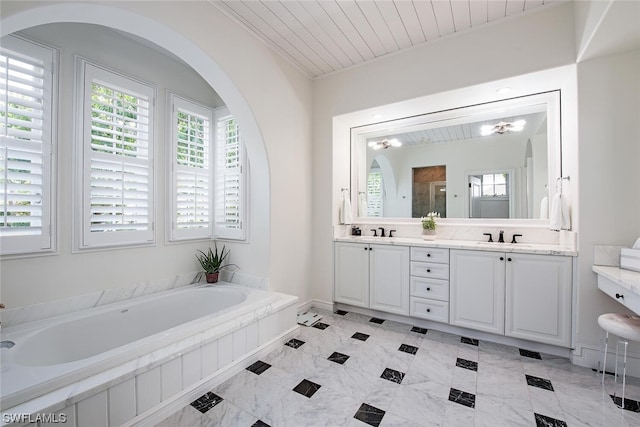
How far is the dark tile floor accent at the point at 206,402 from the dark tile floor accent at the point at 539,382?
7.08 feet

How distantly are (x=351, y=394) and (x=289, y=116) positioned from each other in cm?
273

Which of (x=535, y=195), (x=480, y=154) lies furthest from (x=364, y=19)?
(x=535, y=195)

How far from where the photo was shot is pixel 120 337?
2.26 metres

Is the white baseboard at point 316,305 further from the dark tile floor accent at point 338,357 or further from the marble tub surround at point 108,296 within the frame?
the dark tile floor accent at point 338,357

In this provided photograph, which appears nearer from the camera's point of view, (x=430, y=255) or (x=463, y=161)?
(x=430, y=255)

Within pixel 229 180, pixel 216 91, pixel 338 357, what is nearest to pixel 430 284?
pixel 338 357

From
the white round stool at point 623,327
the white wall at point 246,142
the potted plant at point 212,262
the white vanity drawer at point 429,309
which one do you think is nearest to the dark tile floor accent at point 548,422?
the white round stool at point 623,327

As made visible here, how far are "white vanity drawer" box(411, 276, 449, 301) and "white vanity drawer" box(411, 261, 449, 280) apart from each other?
1.6 inches

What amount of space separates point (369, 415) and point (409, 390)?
391mm

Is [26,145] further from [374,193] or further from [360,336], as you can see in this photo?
[374,193]

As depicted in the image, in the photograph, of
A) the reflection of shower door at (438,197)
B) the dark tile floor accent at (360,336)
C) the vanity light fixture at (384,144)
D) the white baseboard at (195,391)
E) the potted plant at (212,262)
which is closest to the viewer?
the white baseboard at (195,391)

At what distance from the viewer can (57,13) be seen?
153cm

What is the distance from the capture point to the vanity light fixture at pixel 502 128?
2846 millimetres

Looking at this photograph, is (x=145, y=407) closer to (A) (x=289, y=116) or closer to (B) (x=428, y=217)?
(A) (x=289, y=116)
